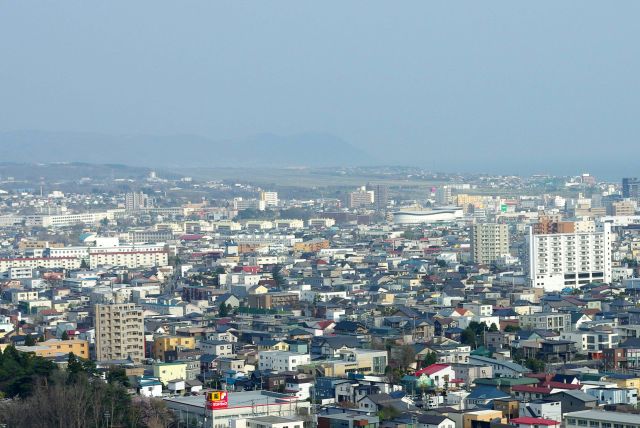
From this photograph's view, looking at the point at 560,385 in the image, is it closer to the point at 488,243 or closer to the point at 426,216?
the point at 488,243

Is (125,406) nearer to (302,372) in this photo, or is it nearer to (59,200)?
(302,372)

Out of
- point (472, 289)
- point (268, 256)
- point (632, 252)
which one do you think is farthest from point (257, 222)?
point (472, 289)

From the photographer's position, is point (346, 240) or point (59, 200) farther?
point (59, 200)

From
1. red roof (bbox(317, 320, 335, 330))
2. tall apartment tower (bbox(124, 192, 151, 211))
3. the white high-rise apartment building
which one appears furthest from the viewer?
tall apartment tower (bbox(124, 192, 151, 211))

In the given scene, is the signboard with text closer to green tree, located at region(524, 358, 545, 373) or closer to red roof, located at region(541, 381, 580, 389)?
red roof, located at region(541, 381, 580, 389)

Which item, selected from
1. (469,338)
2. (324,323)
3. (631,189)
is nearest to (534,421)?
(469,338)

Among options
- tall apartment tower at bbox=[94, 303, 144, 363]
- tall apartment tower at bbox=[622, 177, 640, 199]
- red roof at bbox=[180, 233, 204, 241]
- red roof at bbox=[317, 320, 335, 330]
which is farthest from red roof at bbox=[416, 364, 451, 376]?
tall apartment tower at bbox=[622, 177, 640, 199]

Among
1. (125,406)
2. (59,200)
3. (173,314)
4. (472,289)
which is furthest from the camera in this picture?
(59,200)
